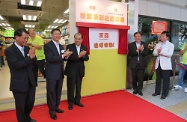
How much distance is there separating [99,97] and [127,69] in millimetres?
1147

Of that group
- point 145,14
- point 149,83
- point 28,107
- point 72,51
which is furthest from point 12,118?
point 145,14

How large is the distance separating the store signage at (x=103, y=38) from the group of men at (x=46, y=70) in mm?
733

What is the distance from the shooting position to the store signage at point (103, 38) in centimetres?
370

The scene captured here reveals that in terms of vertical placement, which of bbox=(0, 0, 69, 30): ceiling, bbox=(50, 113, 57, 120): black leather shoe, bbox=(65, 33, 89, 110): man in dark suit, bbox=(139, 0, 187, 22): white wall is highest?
bbox=(0, 0, 69, 30): ceiling

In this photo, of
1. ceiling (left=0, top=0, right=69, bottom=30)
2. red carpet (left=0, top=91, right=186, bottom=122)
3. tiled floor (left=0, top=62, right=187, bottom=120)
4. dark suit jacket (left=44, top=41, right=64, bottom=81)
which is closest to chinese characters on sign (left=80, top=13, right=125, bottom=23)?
dark suit jacket (left=44, top=41, right=64, bottom=81)

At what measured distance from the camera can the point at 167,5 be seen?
197 inches

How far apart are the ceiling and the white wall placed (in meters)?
3.01

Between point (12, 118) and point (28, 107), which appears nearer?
point (28, 107)

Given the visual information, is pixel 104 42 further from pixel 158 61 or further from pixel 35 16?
pixel 35 16

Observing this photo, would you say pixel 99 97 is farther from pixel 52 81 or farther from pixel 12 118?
pixel 12 118

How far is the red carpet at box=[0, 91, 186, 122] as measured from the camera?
2.62 m

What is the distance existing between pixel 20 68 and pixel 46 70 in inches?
23.7

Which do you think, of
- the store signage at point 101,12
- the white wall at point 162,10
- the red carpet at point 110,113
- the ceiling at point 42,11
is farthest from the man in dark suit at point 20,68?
the ceiling at point 42,11

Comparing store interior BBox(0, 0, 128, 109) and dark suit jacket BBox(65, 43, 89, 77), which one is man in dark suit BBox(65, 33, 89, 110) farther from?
store interior BBox(0, 0, 128, 109)
